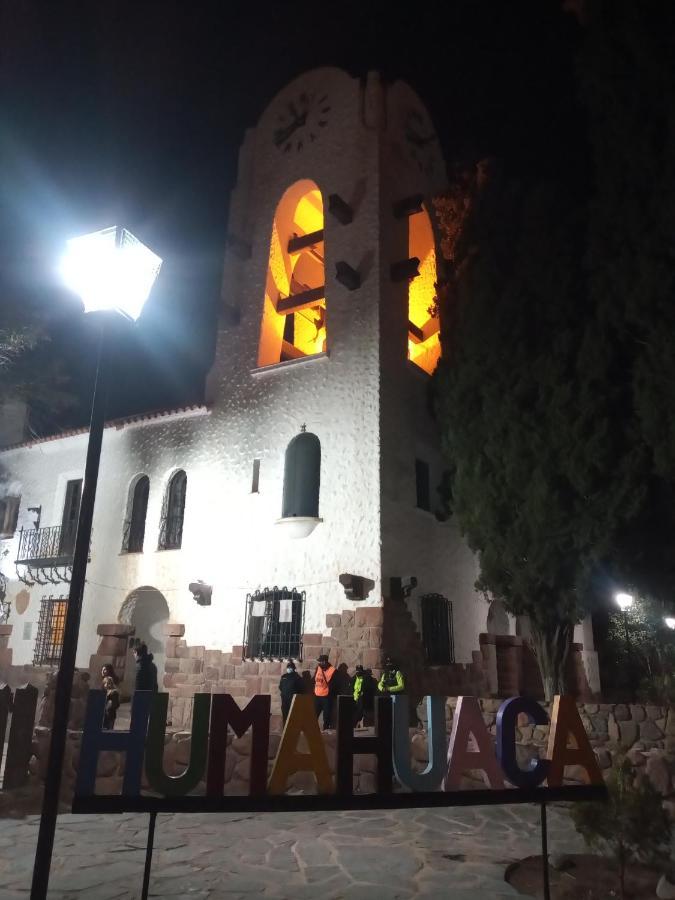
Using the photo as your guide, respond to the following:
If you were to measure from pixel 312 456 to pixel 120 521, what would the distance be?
19.8 ft

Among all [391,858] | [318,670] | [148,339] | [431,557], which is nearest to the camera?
[391,858]

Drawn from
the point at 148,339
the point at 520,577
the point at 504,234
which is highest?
the point at 148,339

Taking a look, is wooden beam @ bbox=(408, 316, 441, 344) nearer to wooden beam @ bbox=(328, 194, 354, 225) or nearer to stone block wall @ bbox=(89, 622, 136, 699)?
Result: wooden beam @ bbox=(328, 194, 354, 225)

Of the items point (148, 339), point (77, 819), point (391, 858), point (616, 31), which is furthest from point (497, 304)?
point (148, 339)

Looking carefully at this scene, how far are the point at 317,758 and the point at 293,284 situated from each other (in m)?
16.4

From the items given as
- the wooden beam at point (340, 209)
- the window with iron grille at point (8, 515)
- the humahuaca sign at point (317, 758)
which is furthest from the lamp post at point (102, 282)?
the window with iron grille at point (8, 515)

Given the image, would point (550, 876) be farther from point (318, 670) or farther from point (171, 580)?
point (171, 580)

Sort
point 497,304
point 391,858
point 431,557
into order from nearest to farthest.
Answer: point 391,858 < point 497,304 < point 431,557

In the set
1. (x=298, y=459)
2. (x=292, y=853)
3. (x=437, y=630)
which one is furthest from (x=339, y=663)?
(x=292, y=853)

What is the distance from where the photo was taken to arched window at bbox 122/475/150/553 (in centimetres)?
1716

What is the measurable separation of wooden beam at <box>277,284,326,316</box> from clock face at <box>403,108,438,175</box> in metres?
4.70

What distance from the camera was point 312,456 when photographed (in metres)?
15.1

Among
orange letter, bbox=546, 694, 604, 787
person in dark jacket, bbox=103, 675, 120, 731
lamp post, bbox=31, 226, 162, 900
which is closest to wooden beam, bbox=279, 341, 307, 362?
person in dark jacket, bbox=103, 675, 120, 731

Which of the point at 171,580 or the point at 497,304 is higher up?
the point at 497,304
